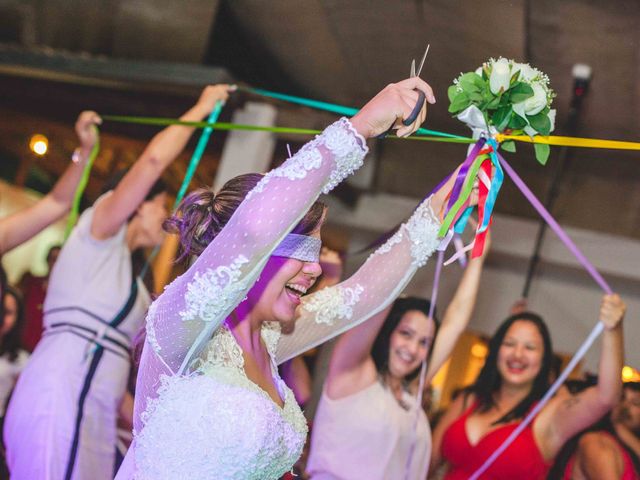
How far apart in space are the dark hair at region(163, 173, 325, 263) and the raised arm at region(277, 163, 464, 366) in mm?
377

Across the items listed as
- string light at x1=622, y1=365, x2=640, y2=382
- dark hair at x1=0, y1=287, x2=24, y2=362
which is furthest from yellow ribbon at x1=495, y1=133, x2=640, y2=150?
dark hair at x1=0, y1=287, x2=24, y2=362

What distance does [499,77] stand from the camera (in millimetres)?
1815

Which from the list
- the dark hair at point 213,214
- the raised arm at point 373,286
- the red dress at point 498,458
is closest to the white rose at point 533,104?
the raised arm at point 373,286

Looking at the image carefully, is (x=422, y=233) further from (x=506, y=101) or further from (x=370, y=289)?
(x=506, y=101)

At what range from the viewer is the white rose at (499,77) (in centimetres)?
181

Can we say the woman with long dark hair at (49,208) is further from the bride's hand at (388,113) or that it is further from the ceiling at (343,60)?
the bride's hand at (388,113)

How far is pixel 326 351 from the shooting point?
20.8ft

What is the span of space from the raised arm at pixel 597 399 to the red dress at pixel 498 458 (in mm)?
70

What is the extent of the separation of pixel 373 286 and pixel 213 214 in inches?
20.7

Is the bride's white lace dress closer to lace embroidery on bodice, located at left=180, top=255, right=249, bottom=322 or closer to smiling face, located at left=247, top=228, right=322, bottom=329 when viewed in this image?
lace embroidery on bodice, located at left=180, top=255, right=249, bottom=322

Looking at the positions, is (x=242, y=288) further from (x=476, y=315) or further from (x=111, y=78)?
(x=476, y=315)

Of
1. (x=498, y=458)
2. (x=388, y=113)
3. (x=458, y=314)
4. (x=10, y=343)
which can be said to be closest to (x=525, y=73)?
(x=388, y=113)

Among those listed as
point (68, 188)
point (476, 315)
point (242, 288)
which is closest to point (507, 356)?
point (68, 188)

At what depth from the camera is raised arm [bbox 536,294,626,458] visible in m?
2.76
